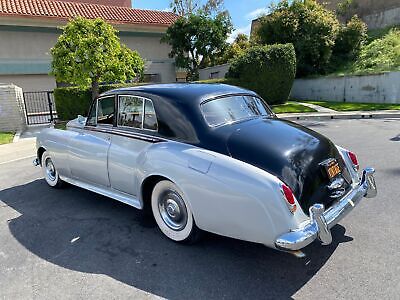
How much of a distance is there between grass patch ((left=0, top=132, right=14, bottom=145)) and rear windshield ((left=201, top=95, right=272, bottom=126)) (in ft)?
29.5

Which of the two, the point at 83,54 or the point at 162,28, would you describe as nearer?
the point at 83,54

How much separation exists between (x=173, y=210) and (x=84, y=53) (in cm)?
984

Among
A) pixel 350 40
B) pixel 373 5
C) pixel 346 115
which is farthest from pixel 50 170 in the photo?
pixel 373 5

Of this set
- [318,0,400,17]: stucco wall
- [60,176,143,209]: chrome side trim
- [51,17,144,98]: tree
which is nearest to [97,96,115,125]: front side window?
[60,176,143,209]: chrome side trim

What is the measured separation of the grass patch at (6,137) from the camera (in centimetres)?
1034

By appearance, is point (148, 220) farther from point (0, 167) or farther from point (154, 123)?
point (0, 167)

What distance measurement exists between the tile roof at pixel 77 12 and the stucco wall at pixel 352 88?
33.5 ft

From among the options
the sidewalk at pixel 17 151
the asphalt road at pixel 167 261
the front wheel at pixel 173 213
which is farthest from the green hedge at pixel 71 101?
the front wheel at pixel 173 213

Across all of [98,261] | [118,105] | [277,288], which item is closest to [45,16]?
[118,105]

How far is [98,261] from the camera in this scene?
125 inches

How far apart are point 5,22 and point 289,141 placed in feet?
64.5

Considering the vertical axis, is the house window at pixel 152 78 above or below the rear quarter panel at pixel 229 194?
above

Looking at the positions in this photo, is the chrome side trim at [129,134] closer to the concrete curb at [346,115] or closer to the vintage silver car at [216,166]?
the vintage silver car at [216,166]

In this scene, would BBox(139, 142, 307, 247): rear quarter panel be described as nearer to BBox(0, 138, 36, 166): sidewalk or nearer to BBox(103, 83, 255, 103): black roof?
BBox(103, 83, 255, 103): black roof
